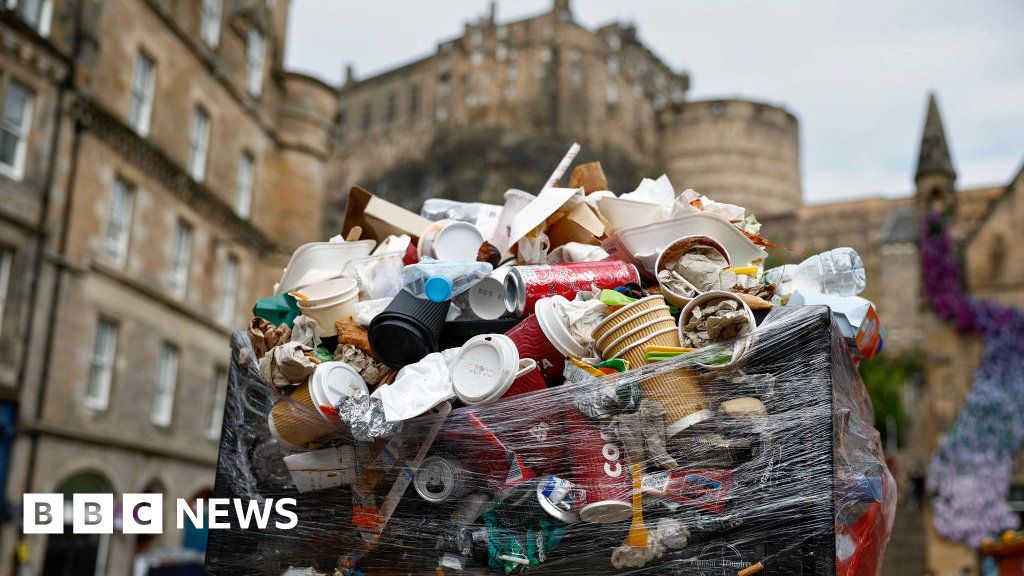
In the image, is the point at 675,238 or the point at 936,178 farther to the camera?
the point at 936,178

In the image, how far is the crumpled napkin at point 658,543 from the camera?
305 cm

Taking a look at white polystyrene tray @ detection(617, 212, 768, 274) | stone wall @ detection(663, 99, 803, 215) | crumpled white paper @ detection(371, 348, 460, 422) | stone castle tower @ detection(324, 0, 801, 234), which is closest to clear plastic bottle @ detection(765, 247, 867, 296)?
white polystyrene tray @ detection(617, 212, 768, 274)

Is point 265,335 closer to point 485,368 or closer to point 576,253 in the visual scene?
point 485,368

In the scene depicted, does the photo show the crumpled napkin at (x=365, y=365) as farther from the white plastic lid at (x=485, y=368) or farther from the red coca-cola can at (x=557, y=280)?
the red coca-cola can at (x=557, y=280)

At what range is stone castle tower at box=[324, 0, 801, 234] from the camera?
51856 millimetres

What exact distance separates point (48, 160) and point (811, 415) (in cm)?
1515

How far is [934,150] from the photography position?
24547mm

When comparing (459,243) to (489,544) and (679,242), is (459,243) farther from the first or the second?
(489,544)

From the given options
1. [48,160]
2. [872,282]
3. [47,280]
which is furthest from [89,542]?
[872,282]

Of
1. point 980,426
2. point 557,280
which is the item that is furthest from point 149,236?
point 980,426

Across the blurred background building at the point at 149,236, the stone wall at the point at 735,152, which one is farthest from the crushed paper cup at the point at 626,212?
the stone wall at the point at 735,152

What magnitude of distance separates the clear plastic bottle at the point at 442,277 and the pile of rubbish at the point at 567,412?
0.03ft

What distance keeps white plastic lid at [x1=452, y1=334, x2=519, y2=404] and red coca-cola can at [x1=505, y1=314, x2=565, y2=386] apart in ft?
0.53

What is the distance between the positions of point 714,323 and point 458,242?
1429 millimetres
